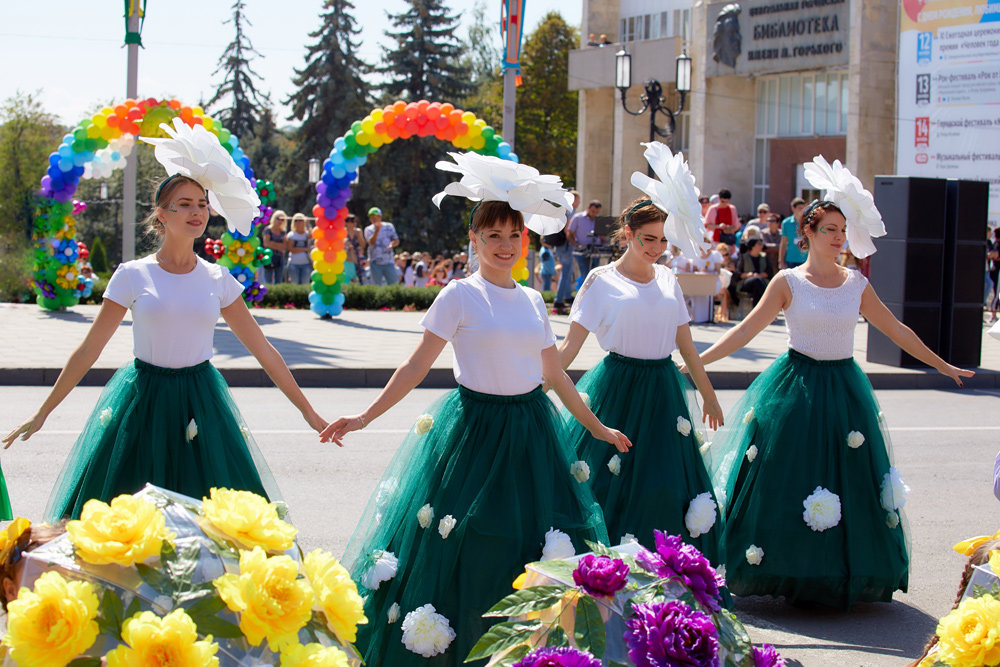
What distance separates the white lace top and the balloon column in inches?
473

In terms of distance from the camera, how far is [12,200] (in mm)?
40844

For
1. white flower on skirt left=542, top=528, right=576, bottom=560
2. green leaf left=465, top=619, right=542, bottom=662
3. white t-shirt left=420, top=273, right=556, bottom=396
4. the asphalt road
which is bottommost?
the asphalt road

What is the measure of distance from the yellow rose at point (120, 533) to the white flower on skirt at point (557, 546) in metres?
1.82

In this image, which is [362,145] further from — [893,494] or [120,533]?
[120,533]

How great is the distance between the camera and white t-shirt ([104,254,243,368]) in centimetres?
461

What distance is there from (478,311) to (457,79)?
5082 cm

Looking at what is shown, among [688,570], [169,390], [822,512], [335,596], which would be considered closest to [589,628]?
[688,570]

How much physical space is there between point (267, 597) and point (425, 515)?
192 cm

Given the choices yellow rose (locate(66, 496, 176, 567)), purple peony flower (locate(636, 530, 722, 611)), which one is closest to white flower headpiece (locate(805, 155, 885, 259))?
purple peony flower (locate(636, 530, 722, 611))

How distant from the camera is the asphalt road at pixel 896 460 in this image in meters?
5.15

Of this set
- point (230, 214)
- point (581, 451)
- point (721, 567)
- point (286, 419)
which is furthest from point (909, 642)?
point (286, 419)

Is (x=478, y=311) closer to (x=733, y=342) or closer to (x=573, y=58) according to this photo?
(x=733, y=342)

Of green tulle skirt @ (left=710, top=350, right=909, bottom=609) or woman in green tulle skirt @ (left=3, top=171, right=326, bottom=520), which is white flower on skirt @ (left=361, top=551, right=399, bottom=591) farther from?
green tulle skirt @ (left=710, top=350, right=909, bottom=609)

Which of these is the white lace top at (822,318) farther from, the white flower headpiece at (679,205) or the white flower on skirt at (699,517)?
the white flower on skirt at (699,517)
